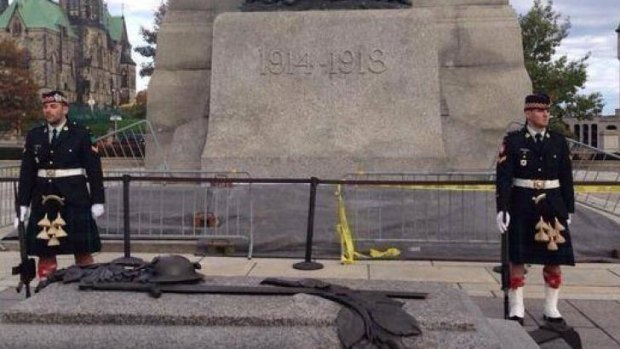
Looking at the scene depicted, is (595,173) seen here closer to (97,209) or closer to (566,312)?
(566,312)

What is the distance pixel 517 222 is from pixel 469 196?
400cm

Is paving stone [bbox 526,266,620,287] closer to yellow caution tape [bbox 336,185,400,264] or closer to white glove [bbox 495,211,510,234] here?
yellow caution tape [bbox 336,185,400,264]

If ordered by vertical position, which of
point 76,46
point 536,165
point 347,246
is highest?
point 76,46

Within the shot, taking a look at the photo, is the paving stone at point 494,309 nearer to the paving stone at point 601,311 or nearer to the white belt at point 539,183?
the paving stone at point 601,311

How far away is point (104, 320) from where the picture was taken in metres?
3.50

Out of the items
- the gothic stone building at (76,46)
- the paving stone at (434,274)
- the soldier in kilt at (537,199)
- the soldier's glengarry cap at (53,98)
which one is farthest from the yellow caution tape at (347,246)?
the gothic stone building at (76,46)

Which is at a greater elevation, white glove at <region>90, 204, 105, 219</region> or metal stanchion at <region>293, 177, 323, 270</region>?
white glove at <region>90, 204, 105, 219</region>

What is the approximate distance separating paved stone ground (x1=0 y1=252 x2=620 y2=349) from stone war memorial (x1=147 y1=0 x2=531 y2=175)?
11.6 ft

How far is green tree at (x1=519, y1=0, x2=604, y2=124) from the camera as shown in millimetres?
28719

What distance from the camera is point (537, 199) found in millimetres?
5395

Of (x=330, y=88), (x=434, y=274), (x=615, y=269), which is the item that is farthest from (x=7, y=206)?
(x=615, y=269)

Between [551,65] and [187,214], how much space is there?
2368 centimetres

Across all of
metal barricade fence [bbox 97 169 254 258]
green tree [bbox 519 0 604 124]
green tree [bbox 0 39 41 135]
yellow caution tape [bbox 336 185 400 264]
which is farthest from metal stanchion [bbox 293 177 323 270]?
green tree [bbox 0 39 41 135]

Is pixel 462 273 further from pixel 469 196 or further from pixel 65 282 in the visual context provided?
pixel 65 282
